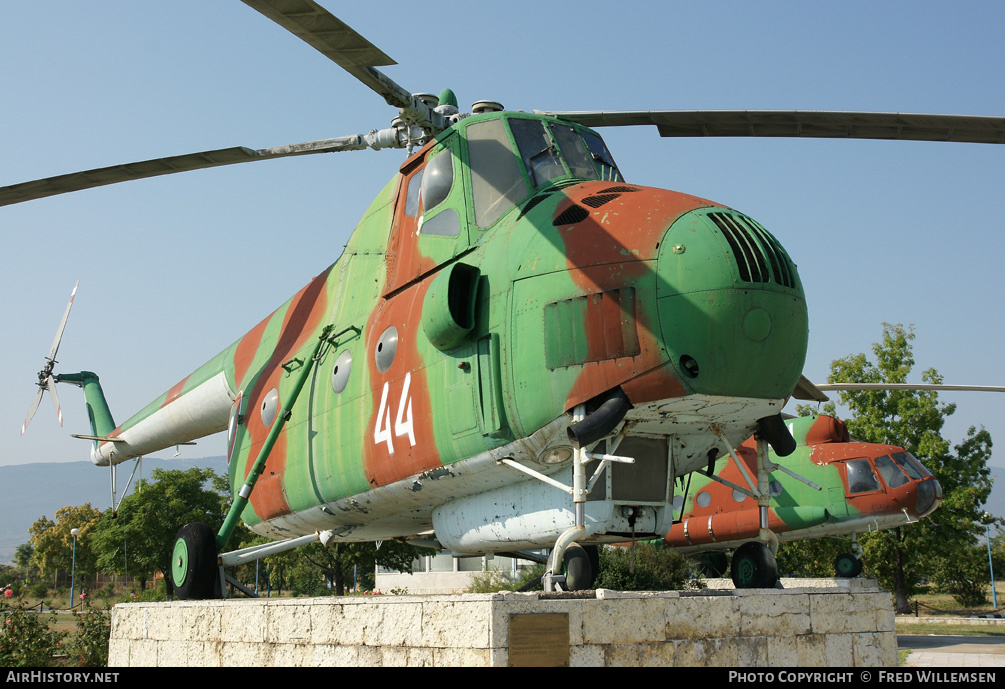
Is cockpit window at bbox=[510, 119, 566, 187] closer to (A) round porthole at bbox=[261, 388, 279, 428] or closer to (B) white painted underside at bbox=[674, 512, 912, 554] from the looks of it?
(A) round porthole at bbox=[261, 388, 279, 428]

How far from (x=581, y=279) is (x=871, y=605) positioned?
3898 mm

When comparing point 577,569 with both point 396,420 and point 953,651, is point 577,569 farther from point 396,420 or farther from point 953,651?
point 953,651

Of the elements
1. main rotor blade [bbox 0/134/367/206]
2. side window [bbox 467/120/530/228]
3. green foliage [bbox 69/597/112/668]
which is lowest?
green foliage [bbox 69/597/112/668]

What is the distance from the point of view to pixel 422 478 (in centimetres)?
869

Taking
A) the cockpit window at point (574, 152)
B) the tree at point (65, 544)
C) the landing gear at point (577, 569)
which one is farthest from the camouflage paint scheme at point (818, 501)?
the tree at point (65, 544)

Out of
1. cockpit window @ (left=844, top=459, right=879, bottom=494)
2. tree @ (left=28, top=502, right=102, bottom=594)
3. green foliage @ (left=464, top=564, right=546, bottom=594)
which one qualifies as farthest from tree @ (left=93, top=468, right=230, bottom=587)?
cockpit window @ (left=844, top=459, right=879, bottom=494)

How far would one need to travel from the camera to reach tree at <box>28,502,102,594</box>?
64762mm

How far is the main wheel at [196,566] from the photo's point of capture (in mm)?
10570

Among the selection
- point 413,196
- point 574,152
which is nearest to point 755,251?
point 574,152

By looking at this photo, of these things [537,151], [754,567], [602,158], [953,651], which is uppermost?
[602,158]

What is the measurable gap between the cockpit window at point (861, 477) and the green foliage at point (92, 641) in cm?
1466

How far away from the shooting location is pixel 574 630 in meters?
6.39

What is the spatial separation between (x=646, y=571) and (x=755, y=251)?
9.93m

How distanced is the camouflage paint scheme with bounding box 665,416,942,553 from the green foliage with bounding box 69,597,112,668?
1112cm
